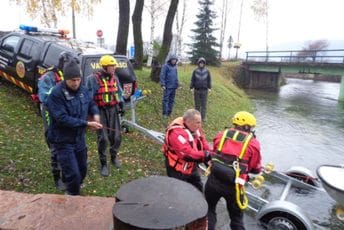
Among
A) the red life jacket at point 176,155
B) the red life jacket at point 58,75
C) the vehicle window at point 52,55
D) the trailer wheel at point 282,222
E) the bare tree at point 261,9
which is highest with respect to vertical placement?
the bare tree at point 261,9

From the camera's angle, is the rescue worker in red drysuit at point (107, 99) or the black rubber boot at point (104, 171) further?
the black rubber boot at point (104, 171)

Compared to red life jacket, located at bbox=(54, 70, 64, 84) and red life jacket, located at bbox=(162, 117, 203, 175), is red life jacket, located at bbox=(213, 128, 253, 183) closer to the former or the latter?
red life jacket, located at bbox=(162, 117, 203, 175)

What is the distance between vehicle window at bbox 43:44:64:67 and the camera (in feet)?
27.5

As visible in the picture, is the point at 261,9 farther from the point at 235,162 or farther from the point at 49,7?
the point at 235,162

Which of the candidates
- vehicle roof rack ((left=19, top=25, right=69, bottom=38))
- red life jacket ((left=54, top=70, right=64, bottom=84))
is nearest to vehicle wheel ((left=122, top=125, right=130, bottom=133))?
vehicle roof rack ((left=19, top=25, right=69, bottom=38))

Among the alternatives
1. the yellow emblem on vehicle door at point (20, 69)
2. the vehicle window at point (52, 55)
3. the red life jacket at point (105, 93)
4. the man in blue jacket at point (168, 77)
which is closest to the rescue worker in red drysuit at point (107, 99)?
the red life jacket at point (105, 93)

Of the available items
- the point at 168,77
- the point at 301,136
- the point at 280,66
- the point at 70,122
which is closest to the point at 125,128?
the point at 168,77

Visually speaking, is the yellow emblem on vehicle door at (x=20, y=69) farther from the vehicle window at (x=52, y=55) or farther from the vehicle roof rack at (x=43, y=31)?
the vehicle roof rack at (x=43, y=31)

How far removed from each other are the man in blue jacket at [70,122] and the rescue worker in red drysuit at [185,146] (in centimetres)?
102

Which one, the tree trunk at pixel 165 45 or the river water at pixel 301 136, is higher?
the tree trunk at pixel 165 45

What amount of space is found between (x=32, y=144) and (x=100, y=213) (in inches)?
194

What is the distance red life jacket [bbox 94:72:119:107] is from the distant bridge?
92.9 feet

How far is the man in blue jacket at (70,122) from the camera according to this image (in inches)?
167

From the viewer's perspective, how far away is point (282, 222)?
491 cm
